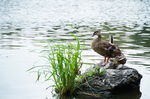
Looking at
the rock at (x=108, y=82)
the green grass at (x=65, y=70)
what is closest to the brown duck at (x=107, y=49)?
the rock at (x=108, y=82)

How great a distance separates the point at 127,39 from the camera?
18.3 m

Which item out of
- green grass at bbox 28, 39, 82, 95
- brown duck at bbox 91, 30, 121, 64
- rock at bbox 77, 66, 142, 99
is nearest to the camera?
green grass at bbox 28, 39, 82, 95

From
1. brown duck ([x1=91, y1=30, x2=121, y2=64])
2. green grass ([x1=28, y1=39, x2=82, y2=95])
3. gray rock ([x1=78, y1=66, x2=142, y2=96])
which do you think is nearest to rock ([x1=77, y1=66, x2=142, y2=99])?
gray rock ([x1=78, y1=66, x2=142, y2=96])

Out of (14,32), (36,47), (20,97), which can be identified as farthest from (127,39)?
(20,97)

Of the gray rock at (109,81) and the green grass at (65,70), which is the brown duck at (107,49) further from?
the green grass at (65,70)

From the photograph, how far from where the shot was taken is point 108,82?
30.2 feet

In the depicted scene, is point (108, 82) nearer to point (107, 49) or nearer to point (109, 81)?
point (109, 81)

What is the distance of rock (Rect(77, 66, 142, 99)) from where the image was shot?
30.1 feet

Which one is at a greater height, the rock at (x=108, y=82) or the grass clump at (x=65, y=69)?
the grass clump at (x=65, y=69)

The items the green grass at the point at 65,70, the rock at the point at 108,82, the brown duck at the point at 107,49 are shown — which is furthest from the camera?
the brown duck at the point at 107,49

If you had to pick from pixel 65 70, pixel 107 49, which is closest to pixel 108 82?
pixel 107 49

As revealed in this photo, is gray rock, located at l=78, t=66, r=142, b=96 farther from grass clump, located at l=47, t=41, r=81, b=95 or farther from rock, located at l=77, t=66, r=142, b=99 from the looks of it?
grass clump, located at l=47, t=41, r=81, b=95

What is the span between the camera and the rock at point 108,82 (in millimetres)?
9164

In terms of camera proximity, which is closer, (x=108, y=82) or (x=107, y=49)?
(x=108, y=82)
